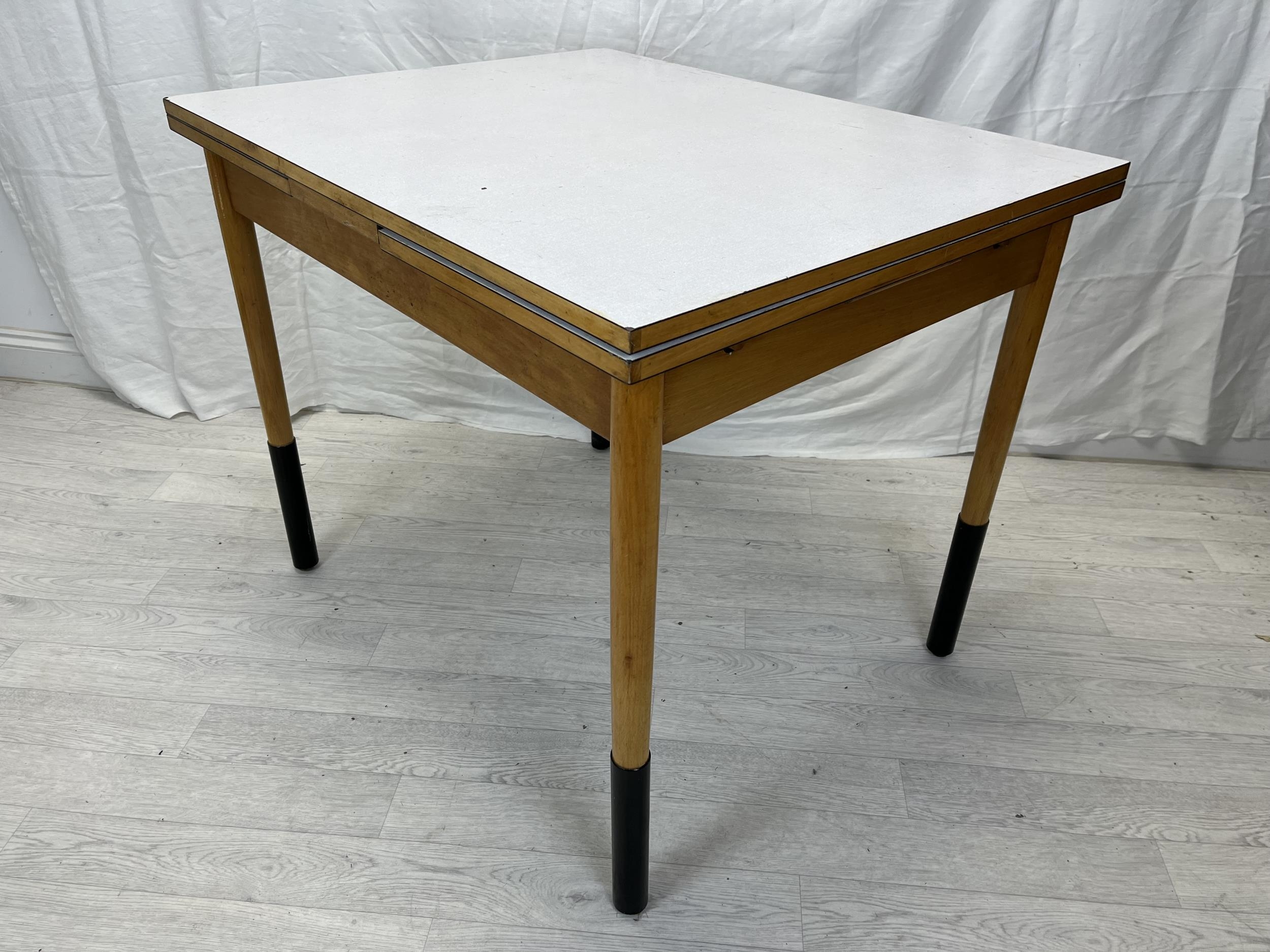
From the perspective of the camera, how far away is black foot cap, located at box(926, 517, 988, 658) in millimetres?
1363

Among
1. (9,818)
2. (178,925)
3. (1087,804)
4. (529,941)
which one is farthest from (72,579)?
(1087,804)

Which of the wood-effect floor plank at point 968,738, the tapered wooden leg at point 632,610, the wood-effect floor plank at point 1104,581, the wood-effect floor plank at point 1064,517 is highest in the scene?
the tapered wooden leg at point 632,610

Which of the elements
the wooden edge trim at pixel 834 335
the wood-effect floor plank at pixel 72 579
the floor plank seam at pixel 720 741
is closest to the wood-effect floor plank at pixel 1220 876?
the floor plank seam at pixel 720 741

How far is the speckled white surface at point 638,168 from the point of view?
0.80m

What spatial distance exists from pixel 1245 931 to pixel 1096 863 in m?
0.16

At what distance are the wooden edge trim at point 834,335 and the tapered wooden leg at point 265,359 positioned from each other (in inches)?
31.6

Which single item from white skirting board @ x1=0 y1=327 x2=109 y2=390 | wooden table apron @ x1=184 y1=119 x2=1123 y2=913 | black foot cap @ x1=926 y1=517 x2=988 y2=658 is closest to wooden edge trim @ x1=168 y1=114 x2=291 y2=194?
Result: wooden table apron @ x1=184 y1=119 x2=1123 y2=913

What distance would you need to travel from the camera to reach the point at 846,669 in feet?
4.79

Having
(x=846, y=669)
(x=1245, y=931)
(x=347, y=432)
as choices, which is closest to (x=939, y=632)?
(x=846, y=669)

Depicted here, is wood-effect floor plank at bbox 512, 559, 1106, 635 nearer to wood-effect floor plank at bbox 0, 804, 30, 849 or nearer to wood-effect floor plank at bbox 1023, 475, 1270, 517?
wood-effect floor plank at bbox 1023, 475, 1270, 517

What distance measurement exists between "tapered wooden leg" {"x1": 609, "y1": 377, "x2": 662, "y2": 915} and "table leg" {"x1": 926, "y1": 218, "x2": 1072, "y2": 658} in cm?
52

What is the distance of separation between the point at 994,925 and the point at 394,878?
0.68 m

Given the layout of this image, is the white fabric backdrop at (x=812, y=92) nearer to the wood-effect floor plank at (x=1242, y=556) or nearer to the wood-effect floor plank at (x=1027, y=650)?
the wood-effect floor plank at (x=1242, y=556)

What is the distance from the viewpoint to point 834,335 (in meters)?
0.89
